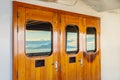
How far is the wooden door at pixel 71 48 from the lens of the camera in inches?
149

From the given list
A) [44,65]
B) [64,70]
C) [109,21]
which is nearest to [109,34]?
[109,21]

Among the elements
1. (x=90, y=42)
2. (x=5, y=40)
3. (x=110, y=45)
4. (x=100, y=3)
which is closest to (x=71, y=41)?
(x=90, y=42)

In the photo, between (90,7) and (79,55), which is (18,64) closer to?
(79,55)

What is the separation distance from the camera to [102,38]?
4.93m

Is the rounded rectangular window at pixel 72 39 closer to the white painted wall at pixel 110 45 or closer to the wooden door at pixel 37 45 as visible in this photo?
the wooden door at pixel 37 45

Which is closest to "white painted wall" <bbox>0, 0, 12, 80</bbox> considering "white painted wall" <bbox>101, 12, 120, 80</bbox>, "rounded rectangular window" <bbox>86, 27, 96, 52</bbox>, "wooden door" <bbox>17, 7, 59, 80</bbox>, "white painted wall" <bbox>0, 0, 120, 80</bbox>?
"white painted wall" <bbox>0, 0, 120, 80</bbox>

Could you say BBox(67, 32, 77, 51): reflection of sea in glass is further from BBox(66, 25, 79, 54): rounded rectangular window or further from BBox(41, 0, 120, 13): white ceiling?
BBox(41, 0, 120, 13): white ceiling

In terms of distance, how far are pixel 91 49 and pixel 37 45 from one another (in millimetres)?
1786

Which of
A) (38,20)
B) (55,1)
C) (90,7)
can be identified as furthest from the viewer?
(90,7)

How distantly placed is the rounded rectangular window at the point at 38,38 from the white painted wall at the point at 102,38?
356 mm

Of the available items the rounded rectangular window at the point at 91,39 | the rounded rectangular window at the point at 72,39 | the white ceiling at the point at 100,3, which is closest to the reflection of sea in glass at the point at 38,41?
the rounded rectangular window at the point at 72,39

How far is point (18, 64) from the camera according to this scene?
300 centimetres

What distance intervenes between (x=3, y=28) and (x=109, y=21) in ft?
11.0

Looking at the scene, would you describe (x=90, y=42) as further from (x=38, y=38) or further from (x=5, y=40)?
(x=5, y=40)
